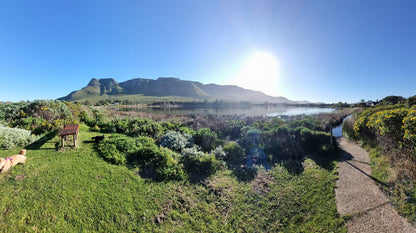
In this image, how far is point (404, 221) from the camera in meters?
4.31

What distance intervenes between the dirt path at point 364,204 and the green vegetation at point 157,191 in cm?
34

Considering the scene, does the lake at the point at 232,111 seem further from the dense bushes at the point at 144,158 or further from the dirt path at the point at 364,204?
the dense bushes at the point at 144,158

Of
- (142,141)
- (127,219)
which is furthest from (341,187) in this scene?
(142,141)

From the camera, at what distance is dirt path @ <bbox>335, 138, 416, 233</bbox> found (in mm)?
→ 4273

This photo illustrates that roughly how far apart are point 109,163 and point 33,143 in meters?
3.82

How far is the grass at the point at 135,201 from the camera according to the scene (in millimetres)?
3461

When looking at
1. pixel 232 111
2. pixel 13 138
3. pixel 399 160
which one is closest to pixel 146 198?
pixel 13 138

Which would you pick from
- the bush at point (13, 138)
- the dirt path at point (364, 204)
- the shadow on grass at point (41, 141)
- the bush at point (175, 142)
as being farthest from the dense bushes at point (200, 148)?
the bush at point (13, 138)

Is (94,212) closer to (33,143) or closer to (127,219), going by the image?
(127,219)

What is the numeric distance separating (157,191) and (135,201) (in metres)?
0.71

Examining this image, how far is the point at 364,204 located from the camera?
509 centimetres

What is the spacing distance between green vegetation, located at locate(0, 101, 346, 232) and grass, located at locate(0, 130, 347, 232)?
0.07 ft

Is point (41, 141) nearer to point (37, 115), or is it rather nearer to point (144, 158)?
point (37, 115)

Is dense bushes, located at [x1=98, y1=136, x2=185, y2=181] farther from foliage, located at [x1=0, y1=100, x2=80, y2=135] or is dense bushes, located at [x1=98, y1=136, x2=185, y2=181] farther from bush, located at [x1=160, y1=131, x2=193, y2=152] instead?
foliage, located at [x1=0, y1=100, x2=80, y2=135]
